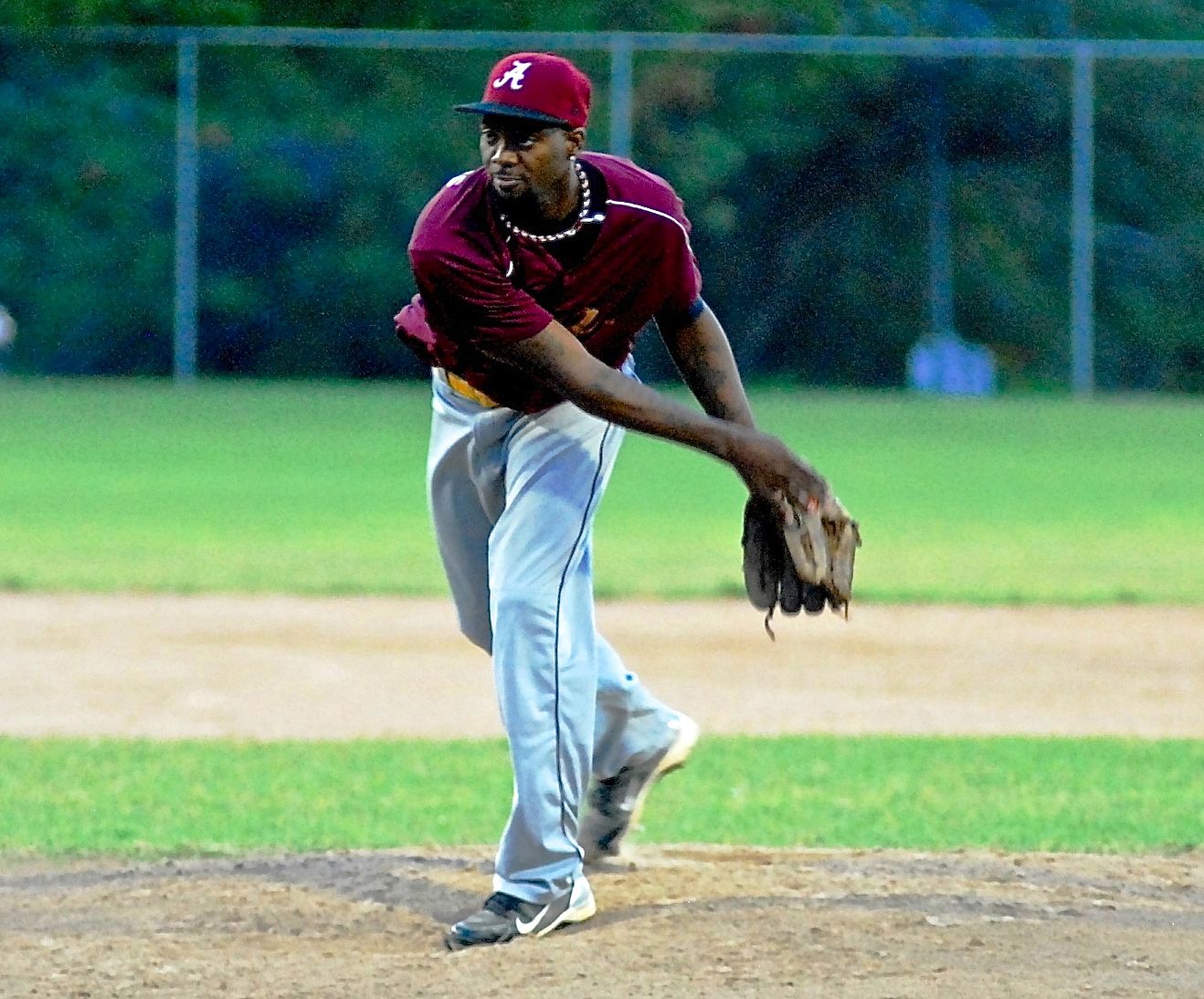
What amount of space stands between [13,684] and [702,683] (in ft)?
7.78

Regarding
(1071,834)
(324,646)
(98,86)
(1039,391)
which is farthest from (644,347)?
(1071,834)

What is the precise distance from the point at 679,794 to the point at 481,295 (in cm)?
239

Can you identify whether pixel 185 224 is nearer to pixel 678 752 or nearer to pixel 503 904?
pixel 678 752

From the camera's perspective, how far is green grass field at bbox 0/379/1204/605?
10125 millimetres

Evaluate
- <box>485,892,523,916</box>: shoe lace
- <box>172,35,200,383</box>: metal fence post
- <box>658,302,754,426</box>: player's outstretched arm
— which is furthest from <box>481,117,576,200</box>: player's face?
<box>172,35,200,383</box>: metal fence post

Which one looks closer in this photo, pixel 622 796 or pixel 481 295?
pixel 481 295

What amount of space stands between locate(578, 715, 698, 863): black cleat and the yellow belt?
34.2 inches

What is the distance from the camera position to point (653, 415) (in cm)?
A: 386

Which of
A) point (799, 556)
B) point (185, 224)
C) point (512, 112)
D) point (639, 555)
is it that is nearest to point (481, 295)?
point (512, 112)

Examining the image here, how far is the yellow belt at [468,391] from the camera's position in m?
4.18

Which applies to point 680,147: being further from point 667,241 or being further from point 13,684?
point 667,241

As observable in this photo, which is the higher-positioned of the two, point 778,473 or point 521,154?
point 521,154

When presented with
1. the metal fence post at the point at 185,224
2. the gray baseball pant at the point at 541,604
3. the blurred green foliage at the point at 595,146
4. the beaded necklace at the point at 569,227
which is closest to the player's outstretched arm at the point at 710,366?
the gray baseball pant at the point at 541,604

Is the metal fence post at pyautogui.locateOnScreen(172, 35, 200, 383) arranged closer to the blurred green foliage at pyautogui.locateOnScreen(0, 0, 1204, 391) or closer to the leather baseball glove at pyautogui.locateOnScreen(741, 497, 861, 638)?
the blurred green foliage at pyautogui.locateOnScreen(0, 0, 1204, 391)
